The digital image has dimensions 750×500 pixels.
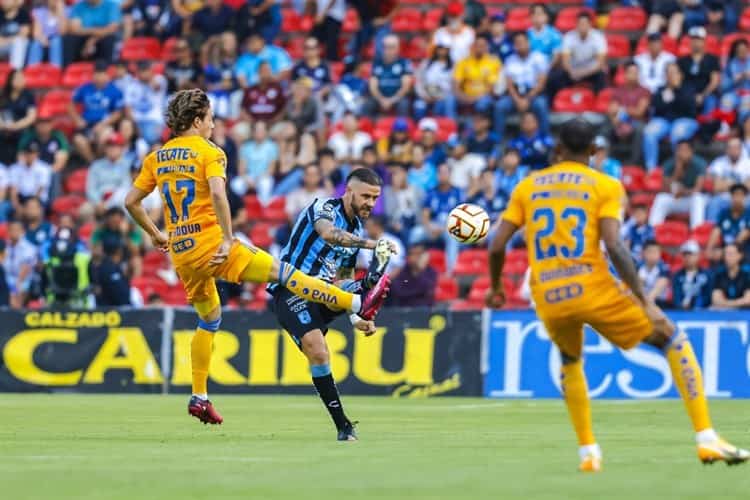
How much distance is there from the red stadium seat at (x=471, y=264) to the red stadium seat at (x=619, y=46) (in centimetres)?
502

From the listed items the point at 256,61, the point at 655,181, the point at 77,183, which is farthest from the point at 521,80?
the point at 77,183

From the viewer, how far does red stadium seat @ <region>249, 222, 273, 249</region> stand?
25.1 meters

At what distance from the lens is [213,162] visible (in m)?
13.0

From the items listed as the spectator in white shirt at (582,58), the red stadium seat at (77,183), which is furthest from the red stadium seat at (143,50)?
the spectator in white shirt at (582,58)

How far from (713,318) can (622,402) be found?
1914 millimetres

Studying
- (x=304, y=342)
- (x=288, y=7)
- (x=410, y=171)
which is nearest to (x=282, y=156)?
(x=410, y=171)

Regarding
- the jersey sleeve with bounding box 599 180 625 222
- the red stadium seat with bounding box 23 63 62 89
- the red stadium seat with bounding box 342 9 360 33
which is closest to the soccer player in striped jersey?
the jersey sleeve with bounding box 599 180 625 222

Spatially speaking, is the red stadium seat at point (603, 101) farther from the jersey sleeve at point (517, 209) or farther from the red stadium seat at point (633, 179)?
the jersey sleeve at point (517, 209)

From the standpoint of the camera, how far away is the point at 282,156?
1040 inches

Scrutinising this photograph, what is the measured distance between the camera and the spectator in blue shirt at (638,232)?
74.7 feet

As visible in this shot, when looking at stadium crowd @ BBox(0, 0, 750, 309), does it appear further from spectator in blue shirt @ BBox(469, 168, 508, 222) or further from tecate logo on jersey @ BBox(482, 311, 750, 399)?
tecate logo on jersey @ BBox(482, 311, 750, 399)

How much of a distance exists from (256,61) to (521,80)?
15.5ft

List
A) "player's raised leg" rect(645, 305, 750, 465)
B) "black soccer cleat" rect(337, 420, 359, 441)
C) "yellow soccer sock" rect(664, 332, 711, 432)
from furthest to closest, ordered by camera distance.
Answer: "black soccer cleat" rect(337, 420, 359, 441)
"yellow soccer sock" rect(664, 332, 711, 432)
"player's raised leg" rect(645, 305, 750, 465)

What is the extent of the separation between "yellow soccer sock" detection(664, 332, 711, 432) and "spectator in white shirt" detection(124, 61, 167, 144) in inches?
756
